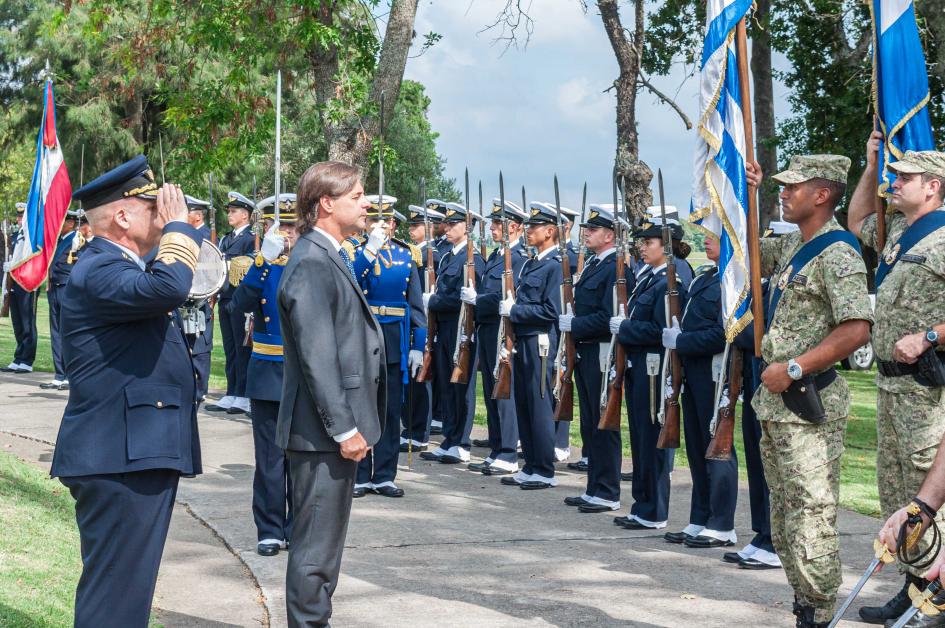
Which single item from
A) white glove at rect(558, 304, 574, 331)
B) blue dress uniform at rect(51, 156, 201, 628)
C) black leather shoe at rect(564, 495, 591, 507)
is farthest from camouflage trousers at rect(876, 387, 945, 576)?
white glove at rect(558, 304, 574, 331)

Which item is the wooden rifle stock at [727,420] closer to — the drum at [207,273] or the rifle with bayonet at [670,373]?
the rifle with bayonet at [670,373]

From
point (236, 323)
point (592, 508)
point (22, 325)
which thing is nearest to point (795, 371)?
point (592, 508)

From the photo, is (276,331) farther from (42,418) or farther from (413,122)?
(413,122)

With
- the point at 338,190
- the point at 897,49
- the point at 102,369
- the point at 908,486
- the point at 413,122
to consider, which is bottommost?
the point at 908,486

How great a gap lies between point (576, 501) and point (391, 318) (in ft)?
6.62

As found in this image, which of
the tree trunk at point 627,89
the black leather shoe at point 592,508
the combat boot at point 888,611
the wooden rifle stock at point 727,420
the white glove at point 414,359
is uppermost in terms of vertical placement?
the tree trunk at point 627,89

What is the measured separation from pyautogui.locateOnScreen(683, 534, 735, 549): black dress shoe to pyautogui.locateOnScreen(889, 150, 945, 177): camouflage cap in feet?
9.29

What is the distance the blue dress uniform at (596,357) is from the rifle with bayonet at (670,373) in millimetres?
861

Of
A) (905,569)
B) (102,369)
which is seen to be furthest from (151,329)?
(905,569)

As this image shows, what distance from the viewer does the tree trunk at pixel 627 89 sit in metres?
17.2

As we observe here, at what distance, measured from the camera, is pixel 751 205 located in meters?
5.94

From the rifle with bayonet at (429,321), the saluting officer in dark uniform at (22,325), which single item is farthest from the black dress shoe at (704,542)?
the saluting officer in dark uniform at (22,325)

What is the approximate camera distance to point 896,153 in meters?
6.02

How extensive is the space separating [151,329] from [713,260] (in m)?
3.75
